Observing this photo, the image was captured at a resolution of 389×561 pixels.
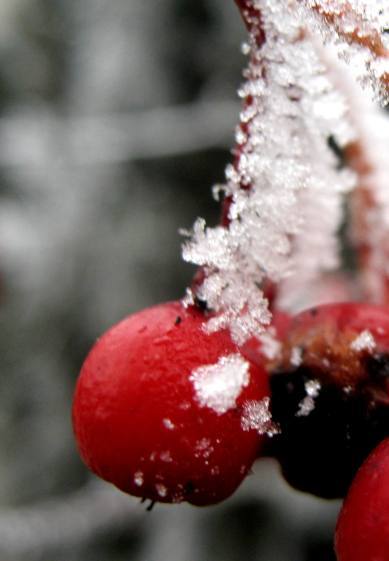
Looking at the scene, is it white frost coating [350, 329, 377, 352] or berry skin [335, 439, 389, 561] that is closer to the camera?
berry skin [335, 439, 389, 561]

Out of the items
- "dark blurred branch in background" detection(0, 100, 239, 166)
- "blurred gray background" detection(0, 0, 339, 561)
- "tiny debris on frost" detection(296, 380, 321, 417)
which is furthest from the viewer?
"dark blurred branch in background" detection(0, 100, 239, 166)

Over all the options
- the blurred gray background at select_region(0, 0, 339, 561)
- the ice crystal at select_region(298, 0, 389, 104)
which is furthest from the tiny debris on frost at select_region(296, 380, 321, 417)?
the blurred gray background at select_region(0, 0, 339, 561)

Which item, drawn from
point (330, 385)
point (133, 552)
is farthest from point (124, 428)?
point (133, 552)

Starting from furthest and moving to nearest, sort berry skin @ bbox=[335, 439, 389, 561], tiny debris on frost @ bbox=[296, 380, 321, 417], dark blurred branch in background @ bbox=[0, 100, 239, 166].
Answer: dark blurred branch in background @ bbox=[0, 100, 239, 166] < tiny debris on frost @ bbox=[296, 380, 321, 417] < berry skin @ bbox=[335, 439, 389, 561]

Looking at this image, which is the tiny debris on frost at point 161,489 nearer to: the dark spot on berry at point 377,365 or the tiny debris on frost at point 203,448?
the tiny debris on frost at point 203,448

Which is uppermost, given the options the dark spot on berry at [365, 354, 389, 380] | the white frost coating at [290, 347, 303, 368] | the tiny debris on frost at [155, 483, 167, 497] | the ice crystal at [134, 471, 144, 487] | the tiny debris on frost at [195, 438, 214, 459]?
the white frost coating at [290, 347, 303, 368]

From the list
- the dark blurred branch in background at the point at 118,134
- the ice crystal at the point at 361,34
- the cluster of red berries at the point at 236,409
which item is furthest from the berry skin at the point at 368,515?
the dark blurred branch in background at the point at 118,134

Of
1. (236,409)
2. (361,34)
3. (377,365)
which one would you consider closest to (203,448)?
(236,409)

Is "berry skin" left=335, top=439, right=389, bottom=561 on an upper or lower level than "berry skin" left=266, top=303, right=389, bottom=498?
lower

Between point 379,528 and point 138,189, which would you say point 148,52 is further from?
point 379,528

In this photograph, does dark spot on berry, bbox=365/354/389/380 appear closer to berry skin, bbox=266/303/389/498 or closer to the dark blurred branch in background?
berry skin, bbox=266/303/389/498
